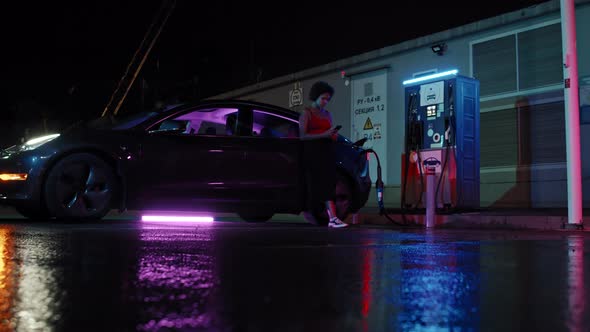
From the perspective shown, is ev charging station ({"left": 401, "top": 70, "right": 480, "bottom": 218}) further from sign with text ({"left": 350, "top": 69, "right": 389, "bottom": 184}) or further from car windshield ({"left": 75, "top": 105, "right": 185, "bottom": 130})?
car windshield ({"left": 75, "top": 105, "right": 185, "bottom": 130})

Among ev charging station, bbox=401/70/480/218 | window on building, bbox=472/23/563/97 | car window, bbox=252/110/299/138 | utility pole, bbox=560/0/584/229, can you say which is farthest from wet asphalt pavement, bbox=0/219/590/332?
window on building, bbox=472/23/563/97

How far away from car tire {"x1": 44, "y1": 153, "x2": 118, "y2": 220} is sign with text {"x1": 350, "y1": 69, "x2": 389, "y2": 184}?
8391 mm

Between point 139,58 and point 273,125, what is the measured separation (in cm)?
2502

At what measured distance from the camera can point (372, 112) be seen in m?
15.1

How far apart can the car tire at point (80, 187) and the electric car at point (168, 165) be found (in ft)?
0.04

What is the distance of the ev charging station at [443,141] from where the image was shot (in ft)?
35.0

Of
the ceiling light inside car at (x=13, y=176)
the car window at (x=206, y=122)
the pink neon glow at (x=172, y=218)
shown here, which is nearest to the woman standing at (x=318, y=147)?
the car window at (x=206, y=122)

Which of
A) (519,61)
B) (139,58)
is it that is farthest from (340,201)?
(139,58)

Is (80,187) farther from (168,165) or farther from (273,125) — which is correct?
(273,125)

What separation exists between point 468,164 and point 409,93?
5.53 ft

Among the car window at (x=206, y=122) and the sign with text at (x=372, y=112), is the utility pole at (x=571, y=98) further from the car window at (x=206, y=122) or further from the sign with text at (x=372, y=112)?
the sign with text at (x=372, y=112)

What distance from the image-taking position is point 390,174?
47.8 ft

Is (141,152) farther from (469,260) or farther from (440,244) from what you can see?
(469,260)

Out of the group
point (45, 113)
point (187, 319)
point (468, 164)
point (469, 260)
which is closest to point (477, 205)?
point (468, 164)
